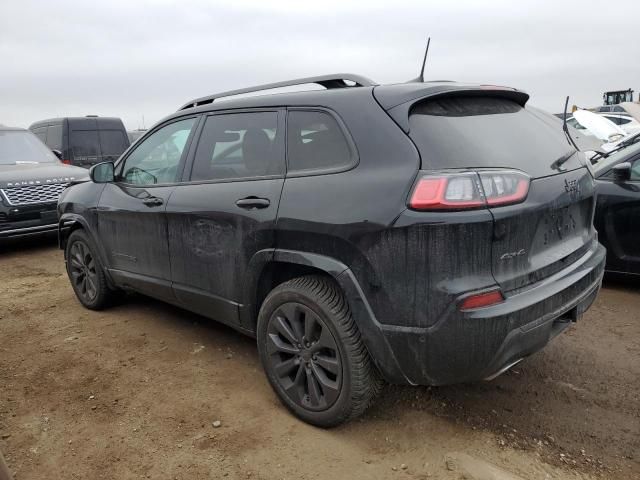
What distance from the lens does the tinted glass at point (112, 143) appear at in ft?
38.8

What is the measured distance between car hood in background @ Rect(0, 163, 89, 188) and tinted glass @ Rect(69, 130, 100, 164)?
125 inches

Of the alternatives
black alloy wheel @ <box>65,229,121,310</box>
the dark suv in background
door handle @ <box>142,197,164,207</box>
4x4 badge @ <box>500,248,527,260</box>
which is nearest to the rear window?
4x4 badge @ <box>500,248,527,260</box>

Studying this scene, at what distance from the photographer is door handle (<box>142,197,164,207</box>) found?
3694mm

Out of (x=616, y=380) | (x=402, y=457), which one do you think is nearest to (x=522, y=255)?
(x=402, y=457)

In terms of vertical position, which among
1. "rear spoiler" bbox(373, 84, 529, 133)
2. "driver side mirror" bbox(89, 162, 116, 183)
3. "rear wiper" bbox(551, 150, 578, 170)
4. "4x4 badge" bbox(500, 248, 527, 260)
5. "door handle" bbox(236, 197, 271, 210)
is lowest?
"4x4 badge" bbox(500, 248, 527, 260)

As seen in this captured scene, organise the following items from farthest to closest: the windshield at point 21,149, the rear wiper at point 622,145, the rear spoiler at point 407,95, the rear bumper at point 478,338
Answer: the windshield at point 21,149, the rear wiper at point 622,145, the rear spoiler at point 407,95, the rear bumper at point 478,338

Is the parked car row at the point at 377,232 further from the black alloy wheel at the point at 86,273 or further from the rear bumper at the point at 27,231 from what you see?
the rear bumper at the point at 27,231

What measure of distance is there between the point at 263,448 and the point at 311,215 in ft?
3.91

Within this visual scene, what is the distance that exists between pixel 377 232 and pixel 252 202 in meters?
0.89

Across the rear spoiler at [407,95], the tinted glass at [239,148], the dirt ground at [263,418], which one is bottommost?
the dirt ground at [263,418]

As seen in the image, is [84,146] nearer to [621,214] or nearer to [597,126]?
[597,126]

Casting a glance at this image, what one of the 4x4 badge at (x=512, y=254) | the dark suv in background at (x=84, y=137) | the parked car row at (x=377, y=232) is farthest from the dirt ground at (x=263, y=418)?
the dark suv in background at (x=84, y=137)

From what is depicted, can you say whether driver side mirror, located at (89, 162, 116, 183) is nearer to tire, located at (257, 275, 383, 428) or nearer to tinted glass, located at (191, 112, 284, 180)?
tinted glass, located at (191, 112, 284, 180)

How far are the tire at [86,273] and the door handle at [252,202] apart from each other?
208cm
